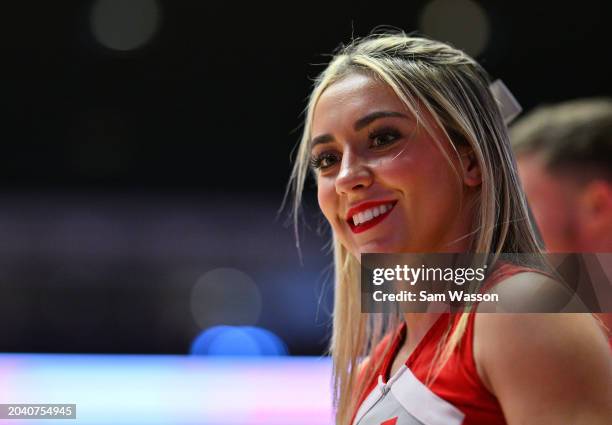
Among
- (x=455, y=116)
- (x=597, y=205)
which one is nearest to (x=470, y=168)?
(x=455, y=116)

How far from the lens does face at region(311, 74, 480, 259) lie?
3.83 ft

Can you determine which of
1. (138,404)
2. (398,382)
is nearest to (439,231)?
(398,382)

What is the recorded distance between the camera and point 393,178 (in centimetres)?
116

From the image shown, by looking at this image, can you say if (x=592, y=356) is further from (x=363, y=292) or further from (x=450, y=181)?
(x=363, y=292)

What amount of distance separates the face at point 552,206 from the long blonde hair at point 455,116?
0.73 meters

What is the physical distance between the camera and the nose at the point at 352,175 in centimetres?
118

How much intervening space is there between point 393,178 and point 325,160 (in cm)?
15

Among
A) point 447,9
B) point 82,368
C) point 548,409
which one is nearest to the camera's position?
point 548,409

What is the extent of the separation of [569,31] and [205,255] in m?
3.38

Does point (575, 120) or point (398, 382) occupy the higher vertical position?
point (575, 120)

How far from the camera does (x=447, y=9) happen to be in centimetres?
604

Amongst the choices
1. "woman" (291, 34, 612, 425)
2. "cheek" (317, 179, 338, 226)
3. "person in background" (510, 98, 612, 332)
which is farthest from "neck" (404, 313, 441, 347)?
"person in background" (510, 98, 612, 332)

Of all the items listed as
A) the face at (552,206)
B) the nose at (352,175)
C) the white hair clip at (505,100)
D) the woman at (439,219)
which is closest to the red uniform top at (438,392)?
the woman at (439,219)

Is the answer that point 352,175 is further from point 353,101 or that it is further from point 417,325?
point 417,325
